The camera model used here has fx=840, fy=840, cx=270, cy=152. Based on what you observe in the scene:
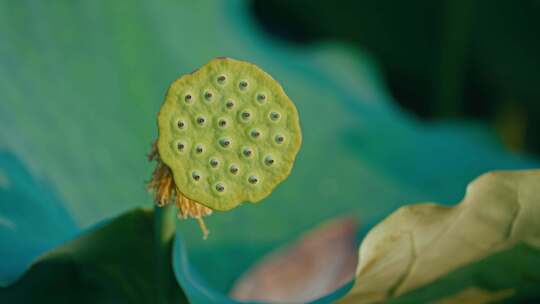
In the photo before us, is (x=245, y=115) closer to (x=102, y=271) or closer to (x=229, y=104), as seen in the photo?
(x=229, y=104)

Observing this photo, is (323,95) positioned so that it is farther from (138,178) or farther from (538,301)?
(538,301)

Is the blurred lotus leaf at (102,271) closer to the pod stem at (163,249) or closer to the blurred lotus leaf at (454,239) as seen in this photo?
the pod stem at (163,249)

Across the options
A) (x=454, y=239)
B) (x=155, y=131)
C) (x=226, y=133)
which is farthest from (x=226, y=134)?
(x=155, y=131)

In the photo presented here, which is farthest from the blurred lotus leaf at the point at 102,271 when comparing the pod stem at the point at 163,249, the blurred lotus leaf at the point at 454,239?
the blurred lotus leaf at the point at 454,239

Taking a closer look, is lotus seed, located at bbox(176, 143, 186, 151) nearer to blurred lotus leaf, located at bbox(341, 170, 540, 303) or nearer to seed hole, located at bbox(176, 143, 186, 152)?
seed hole, located at bbox(176, 143, 186, 152)

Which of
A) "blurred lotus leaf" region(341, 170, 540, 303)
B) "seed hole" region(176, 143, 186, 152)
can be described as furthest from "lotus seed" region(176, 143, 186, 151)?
"blurred lotus leaf" region(341, 170, 540, 303)

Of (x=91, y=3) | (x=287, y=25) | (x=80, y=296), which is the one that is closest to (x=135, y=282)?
(x=80, y=296)
